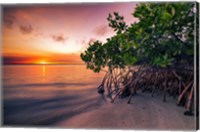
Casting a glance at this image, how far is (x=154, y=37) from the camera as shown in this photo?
12.9 feet

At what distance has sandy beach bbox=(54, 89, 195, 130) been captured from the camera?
13.1ft

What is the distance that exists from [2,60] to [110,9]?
1486 millimetres

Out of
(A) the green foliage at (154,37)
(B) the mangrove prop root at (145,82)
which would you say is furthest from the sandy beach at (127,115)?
(A) the green foliage at (154,37)

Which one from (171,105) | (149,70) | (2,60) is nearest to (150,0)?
(149,70)

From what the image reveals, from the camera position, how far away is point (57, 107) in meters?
4.30

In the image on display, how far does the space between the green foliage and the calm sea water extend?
26 centimetres

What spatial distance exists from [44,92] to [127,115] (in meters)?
1.04

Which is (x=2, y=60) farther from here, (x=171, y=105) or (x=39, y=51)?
(x=171, y=105)

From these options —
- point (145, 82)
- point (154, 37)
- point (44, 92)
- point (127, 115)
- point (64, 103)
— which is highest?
point (154, 37)

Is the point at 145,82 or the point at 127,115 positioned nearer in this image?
the point at 127,115

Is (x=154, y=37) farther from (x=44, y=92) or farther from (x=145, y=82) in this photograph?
(x=44, y=92)

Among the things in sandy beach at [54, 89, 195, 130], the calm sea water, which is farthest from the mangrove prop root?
the calm sea water

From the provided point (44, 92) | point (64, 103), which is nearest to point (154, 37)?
point (64, 103)

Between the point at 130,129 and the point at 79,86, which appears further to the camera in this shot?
the point at 79,86
